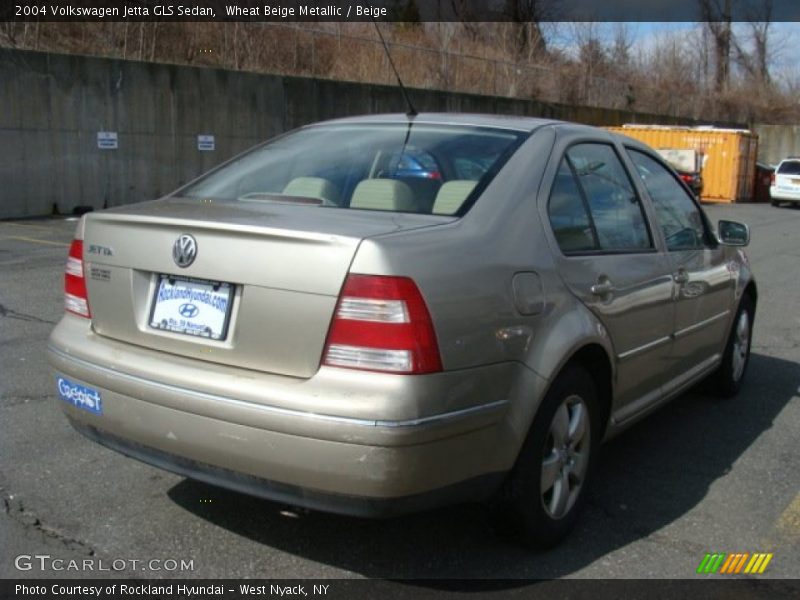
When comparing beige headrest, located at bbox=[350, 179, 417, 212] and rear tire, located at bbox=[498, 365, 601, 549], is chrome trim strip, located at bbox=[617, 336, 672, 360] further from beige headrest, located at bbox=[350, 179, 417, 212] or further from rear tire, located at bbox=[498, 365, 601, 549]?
beige headrest, located at bbox=[350, 179, 417, 212]

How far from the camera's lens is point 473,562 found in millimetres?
3232

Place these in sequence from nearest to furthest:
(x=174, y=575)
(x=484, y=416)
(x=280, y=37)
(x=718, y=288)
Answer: (x=484, y=416), (x=174, y=575), (x=718, y=288), (x=280, y=37)

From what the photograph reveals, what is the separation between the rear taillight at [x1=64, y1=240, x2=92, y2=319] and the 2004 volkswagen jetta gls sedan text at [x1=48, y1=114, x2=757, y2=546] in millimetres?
11

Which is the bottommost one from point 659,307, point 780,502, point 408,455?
point 780,502

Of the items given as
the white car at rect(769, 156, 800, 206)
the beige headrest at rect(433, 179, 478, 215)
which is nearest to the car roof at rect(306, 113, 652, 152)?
the beige headrest at rect(433, 179, 478, 215)

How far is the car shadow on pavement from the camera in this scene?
10.5 feet

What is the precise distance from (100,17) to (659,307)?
715 inches

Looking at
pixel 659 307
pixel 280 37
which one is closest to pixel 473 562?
pixel 659 307

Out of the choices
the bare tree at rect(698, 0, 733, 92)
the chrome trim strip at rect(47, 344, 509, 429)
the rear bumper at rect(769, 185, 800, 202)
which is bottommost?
the chrome trim strip at rect(47, 344, 509, 429)

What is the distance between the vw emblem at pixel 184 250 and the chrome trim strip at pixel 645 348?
72.6 inches

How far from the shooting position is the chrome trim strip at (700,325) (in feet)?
14.2

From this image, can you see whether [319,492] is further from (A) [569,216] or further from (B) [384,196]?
(A) [569,216]

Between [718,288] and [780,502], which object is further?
[718,288]

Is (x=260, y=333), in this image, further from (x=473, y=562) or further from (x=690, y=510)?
(x=690, y=510)
